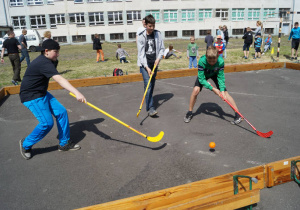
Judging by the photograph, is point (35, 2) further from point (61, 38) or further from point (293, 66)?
point (293, 66)

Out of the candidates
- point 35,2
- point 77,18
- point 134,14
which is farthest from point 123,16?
point 35,2

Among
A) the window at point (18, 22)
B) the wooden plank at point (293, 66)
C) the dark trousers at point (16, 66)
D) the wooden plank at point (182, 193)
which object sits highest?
the window at point (18, 22)

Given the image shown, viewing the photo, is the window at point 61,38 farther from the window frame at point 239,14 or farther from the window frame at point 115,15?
the window frame at point 239,14

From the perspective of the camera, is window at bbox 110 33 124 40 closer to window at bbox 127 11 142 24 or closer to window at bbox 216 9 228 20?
window at bbox 127 11 142 24

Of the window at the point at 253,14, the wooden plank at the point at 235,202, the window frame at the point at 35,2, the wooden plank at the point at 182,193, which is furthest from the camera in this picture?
the window at the point at 253,14

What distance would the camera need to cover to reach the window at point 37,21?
3584cm

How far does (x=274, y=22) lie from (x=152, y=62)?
4375 cm

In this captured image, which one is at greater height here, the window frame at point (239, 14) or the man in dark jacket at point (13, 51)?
the window frame at point (239, 14)

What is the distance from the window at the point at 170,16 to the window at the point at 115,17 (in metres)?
6.86

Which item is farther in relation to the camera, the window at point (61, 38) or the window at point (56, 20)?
the window at point (61, 38)

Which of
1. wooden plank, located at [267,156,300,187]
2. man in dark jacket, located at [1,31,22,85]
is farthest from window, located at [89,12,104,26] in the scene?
wooden plank, located at [267,156,300,187]

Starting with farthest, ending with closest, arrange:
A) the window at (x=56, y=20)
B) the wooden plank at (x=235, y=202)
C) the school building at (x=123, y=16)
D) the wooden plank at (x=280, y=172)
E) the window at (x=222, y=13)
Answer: the window at (x=222, y=13) → the window at (x=56, y=20) → the school building at (x=123, y=16) → the wooden plank at (x=280, y=172) → the wooden plank at (x=235, y=202)

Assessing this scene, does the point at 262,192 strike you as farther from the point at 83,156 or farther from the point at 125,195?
the point at 83,156

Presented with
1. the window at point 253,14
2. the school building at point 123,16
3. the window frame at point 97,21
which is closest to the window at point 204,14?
the school building at point 123,16
